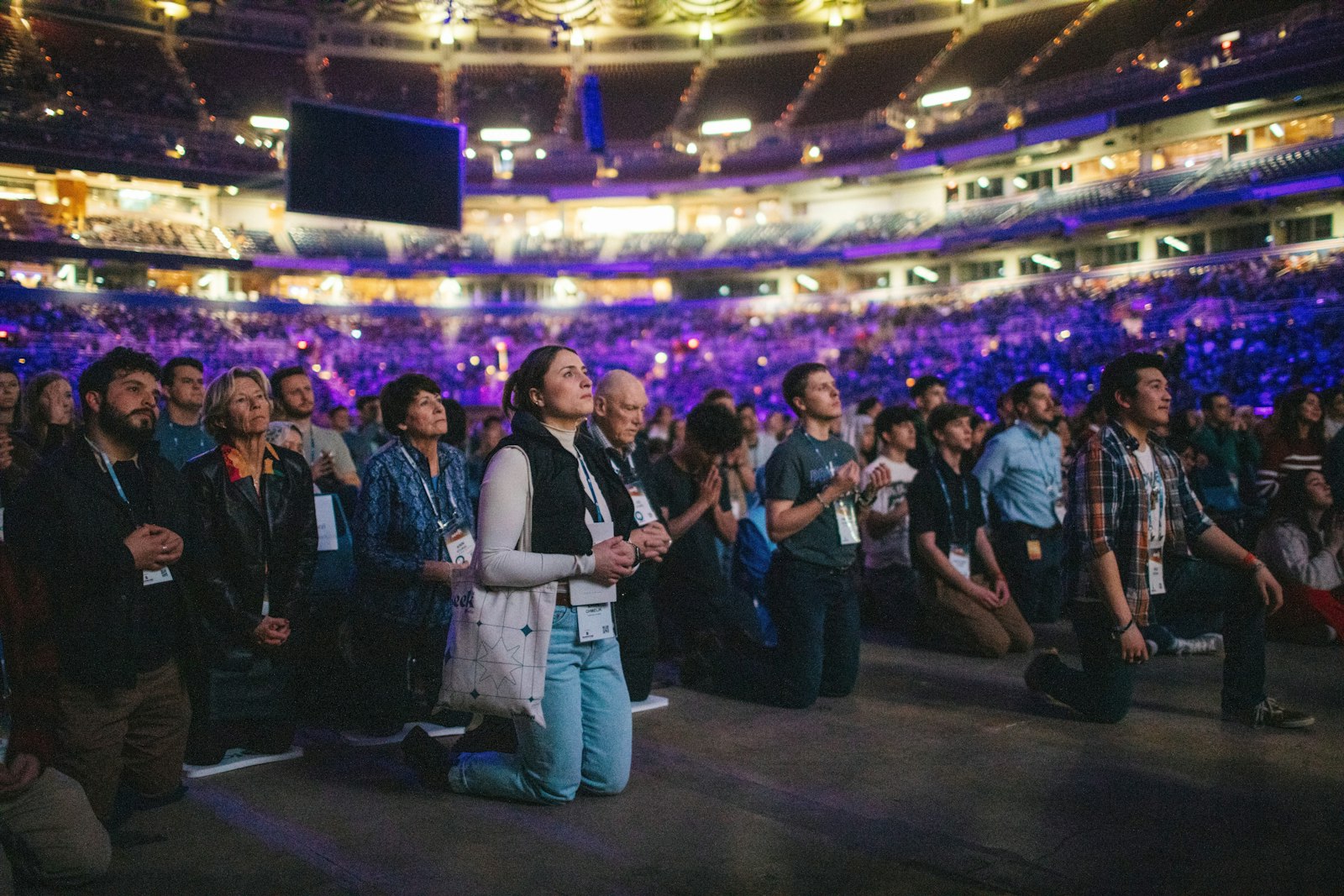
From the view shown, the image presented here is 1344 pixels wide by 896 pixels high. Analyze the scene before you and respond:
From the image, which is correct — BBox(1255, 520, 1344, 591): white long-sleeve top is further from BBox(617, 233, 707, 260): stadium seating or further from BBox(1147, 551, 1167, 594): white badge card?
BBox(617, 233, 707, 260): stadium seating

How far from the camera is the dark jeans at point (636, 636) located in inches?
174

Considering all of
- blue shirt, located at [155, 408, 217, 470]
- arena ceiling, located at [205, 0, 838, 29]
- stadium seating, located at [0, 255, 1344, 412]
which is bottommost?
blue shirt, located at [155, 408, 217, 470]

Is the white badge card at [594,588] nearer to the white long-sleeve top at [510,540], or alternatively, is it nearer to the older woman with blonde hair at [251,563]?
the white long-sleeve top at [510,540]

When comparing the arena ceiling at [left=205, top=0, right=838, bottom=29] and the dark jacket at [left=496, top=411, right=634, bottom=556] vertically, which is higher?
the arena ceiling at [left=205, top=0, right=838, bottom=29]

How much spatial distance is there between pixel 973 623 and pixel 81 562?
16.6ft

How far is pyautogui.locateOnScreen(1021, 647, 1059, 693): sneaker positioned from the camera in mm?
4852

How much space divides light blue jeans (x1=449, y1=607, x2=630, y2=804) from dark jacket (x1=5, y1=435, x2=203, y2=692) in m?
1.30

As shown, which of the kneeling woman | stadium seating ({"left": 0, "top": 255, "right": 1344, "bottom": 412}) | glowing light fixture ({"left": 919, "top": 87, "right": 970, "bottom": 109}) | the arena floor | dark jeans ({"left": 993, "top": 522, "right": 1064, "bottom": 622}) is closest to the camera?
the arena floor

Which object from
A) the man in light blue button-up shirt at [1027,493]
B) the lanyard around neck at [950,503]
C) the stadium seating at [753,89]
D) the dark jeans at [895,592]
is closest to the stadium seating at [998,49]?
the stadium seating at [753,89]

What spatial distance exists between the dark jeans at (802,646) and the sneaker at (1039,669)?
897mm

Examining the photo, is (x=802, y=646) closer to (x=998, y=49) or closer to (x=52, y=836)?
(x=52, y=836)

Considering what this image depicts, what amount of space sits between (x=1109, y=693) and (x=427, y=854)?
10.5ft

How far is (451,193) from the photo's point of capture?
16953mm

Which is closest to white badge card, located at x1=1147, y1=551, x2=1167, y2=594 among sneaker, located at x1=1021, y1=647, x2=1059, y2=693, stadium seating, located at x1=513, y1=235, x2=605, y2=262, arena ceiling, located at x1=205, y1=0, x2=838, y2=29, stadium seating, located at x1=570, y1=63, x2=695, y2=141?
sneaker, located at x1=1021, y1=647, x2=1059, y2=693
